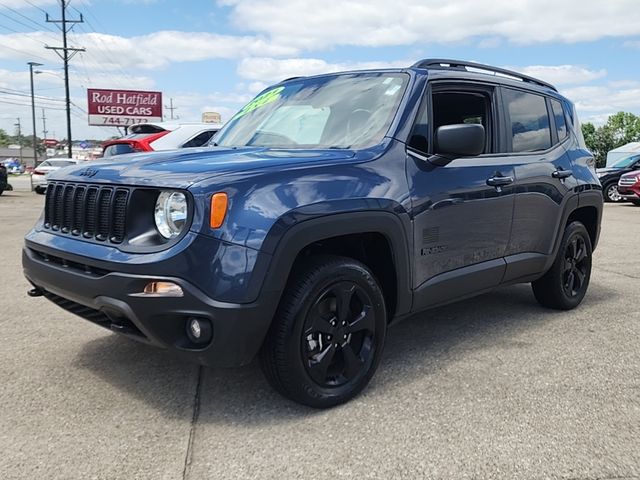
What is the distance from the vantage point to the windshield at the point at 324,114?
3.63m

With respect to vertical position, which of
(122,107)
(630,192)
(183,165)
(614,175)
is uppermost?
(122,107)

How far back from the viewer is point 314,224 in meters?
2.93

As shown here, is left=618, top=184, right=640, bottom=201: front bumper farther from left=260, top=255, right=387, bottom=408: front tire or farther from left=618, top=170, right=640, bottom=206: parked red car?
left=260, top=255, right=387, bottom=408: front tire

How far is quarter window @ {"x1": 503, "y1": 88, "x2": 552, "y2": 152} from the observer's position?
447 cm

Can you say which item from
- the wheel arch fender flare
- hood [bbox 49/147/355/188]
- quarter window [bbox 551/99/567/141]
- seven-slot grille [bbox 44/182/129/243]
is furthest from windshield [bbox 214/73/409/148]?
quarter window [bbox 551/99/567/141]

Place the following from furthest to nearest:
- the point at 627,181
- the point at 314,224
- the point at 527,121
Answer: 1. the point at 627,181
2. the point at 527,121
3. the point at 314,224

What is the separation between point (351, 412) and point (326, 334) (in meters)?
0.43

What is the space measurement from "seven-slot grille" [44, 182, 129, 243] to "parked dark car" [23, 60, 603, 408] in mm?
11

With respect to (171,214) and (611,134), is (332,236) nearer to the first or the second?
(171,214)

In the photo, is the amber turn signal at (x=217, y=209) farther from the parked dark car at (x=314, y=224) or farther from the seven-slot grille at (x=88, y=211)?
the seven-slot grille at (x=88, y=211)

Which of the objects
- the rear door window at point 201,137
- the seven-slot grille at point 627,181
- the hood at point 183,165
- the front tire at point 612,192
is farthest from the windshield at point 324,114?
the front tire at point 612,192

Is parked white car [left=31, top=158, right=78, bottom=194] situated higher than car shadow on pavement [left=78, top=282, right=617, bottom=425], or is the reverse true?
parked white car [left=31, top=158, right=78, bottom=194]

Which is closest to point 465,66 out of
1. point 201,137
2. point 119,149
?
point 201,137

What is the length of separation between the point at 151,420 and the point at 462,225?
2.15 meters
